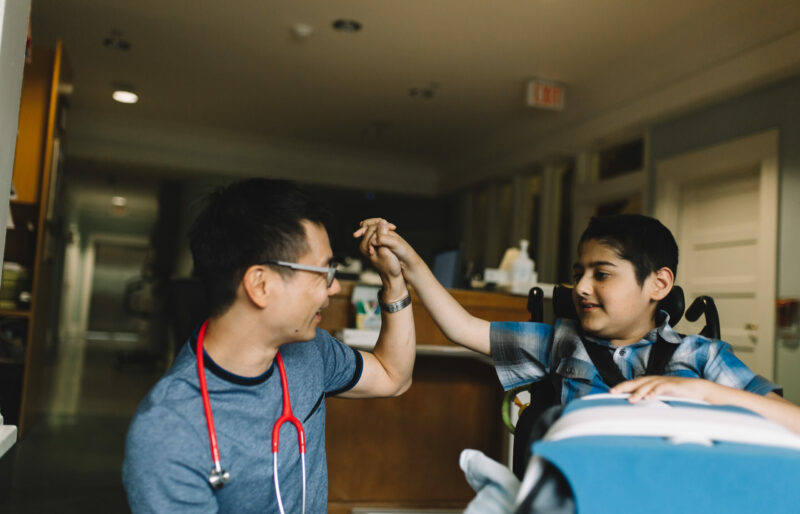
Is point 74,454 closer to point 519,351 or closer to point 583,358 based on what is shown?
point 519,351

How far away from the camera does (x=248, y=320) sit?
1.19 metres

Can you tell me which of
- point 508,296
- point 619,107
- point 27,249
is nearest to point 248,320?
point 508,296

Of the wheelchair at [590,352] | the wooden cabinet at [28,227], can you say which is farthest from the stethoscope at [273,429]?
the wooden cabinet at [28,227]

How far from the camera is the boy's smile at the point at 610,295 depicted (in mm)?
1417

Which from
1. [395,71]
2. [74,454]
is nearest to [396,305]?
[74,454]

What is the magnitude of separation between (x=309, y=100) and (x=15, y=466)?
3959 millimetres

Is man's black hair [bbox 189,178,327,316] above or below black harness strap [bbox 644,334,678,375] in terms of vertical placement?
above

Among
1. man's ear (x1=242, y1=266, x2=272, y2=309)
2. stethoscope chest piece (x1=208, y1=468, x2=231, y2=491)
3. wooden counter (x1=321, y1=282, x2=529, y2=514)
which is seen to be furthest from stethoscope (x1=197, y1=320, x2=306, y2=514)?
wooden counter (x1=321, y1=282, x2=529, y2=514)

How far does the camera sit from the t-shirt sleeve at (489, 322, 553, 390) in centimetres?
156

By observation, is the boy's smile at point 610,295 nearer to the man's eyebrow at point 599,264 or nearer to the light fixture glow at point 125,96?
the man's eyebrow at point 599,264

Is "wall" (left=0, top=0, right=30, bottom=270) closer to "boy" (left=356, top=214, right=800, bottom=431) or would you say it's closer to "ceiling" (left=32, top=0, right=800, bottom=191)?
"boy" (left=356, top=214, right=800, bottom=431)

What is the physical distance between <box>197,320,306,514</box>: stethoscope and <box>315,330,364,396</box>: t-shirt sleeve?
0.57 ft

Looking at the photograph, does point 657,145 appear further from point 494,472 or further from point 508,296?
point 494,472

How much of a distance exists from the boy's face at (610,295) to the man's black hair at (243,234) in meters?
0.63
